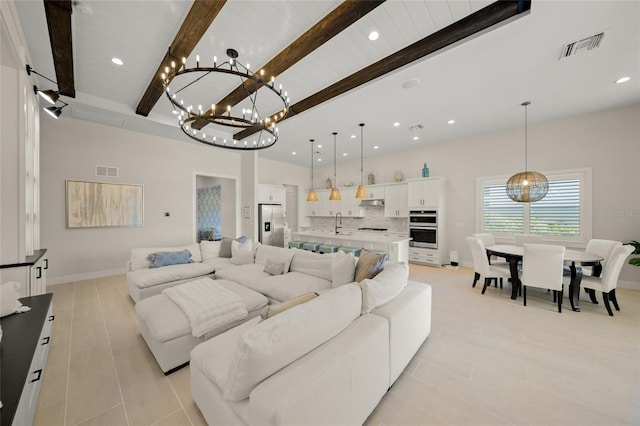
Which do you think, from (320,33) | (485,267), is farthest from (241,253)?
(485,267)

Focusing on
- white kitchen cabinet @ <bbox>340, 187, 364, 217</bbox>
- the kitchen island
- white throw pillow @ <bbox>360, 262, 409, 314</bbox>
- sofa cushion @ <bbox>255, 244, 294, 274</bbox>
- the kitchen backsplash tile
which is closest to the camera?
white throw pillow @ <bbox>360, 262, 409, 314</bbox>

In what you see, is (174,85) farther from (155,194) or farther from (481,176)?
(481,176)

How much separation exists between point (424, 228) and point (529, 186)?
94.7 inches

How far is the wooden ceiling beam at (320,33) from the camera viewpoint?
1.99m

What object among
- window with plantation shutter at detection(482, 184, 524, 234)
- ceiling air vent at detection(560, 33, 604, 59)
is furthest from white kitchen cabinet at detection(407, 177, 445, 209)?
ceiling air vent at detection(560, 33, 604, 59)

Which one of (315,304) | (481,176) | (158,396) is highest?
(481,176)

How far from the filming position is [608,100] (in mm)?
3779

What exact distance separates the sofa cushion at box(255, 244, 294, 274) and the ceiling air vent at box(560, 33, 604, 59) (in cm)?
416

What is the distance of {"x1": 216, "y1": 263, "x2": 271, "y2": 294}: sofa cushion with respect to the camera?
123 inches

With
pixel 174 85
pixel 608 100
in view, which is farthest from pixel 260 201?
pixel 608 100

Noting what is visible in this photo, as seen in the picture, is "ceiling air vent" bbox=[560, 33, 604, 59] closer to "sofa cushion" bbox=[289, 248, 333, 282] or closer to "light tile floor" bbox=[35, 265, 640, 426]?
"light tile floor" bbox=[35, 265, 640, 426]

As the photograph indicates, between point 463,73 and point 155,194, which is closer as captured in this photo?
point 463,73

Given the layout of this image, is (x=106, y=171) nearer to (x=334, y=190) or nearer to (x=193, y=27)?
(x=193, y=27)

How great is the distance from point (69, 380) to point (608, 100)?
7.78 meters
